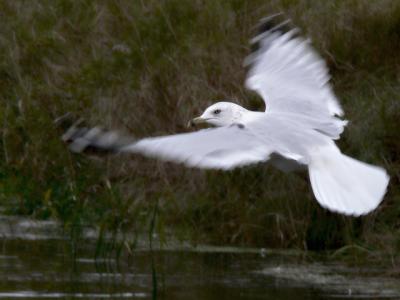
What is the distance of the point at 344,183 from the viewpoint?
7270 mm

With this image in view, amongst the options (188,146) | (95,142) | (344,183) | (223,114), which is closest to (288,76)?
(223,114)

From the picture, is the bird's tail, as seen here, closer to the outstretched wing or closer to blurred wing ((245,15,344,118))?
the outstretched wing

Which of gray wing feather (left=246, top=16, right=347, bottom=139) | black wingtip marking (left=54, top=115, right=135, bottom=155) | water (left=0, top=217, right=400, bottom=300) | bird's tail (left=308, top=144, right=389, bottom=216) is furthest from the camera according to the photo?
gray wing feather (left=246, top=16, right=347, bottom=139)

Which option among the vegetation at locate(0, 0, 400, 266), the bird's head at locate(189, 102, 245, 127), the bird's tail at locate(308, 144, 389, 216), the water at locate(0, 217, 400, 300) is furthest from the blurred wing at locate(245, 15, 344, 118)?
the water at locate(0, 217, 400, 300)

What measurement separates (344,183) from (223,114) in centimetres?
128

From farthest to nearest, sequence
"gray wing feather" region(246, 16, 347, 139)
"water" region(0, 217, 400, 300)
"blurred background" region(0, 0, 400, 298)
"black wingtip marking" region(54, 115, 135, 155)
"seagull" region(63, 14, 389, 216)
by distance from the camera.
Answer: "blurred background" region(0, 0, 400, 298)
"gray wing feather" region(246, 16, 347, 139)
"water" region(0, 217, 400, 300)
"seagull" region(63, 14, 389, 216)
"black wingtip marking" region(54, 115, 135, 155)

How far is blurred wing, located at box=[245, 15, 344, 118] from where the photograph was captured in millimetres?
8422

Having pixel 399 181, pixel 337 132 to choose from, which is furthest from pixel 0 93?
pixel 337 132

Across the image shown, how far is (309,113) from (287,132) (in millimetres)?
661

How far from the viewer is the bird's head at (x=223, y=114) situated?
822 cm

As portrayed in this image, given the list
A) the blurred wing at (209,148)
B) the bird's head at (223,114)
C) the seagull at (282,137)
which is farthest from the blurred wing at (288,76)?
the blurred wing at (209,148)

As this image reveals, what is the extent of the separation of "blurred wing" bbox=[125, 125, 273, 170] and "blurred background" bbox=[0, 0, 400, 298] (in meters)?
1.89

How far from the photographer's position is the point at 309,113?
8.34 m

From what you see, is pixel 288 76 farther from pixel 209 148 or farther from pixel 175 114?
pixel 175 114
